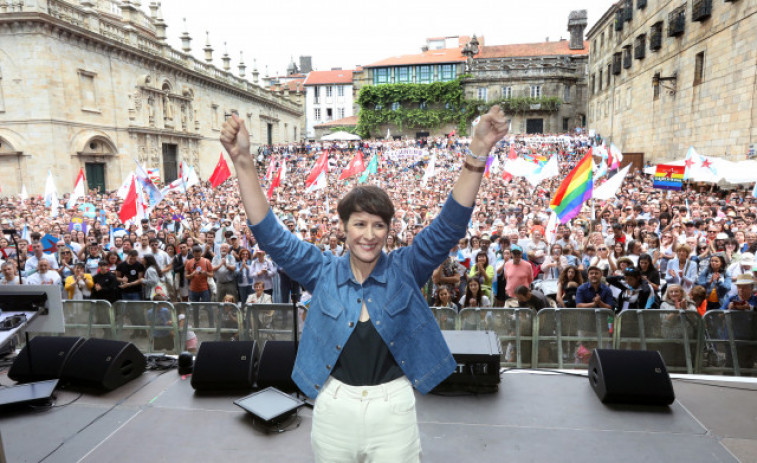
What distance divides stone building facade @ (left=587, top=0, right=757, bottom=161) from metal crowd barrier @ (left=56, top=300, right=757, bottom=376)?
13960 millimetres

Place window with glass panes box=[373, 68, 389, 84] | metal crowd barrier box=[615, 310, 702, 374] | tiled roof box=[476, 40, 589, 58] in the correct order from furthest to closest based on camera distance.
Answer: window with glass panes box=[373, 68, 389, 84] < tiled roof box=[476, 40, 589, 58] < metal crowd barrier box=[615, 310, 702, 374]

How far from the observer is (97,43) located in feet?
82.1

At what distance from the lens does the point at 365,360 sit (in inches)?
80.9

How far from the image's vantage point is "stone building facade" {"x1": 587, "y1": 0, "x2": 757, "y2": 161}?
53.8 ft

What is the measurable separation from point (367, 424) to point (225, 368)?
3.15m

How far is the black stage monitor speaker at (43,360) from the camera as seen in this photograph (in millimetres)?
4945

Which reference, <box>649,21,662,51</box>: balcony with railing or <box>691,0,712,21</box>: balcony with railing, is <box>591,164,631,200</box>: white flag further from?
<box>649,21,662,51</box>: balcony with railing

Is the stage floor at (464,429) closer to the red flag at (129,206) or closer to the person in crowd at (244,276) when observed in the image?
the person in crowd at (244,276)

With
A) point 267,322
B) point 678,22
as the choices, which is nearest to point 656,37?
point 678,22

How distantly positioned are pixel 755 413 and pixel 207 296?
791 centimetres

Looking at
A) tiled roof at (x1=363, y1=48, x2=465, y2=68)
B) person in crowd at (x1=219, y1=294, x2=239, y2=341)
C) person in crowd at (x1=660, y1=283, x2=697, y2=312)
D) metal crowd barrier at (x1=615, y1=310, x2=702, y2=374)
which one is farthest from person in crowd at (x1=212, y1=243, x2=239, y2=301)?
tiled roof at (x1=363, y1=48, x2=465, y2=68)

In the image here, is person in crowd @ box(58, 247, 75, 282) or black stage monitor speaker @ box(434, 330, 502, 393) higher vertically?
person in crowd @ box(58, 247, 75, 282)

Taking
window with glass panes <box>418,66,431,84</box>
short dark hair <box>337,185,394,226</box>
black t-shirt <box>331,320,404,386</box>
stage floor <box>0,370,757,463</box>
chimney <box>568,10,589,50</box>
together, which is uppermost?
chimney <box>568,10,589,50</box>

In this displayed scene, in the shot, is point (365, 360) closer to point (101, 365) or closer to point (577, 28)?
point (101, 365)
